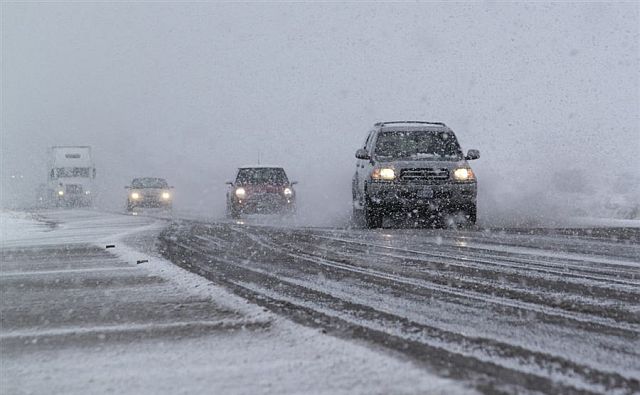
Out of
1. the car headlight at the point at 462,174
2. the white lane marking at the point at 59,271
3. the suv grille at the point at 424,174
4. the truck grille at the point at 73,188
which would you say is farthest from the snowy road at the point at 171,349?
the truck grille at the point at 73,188

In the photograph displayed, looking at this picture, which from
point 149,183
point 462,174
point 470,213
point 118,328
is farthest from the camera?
point 149,183

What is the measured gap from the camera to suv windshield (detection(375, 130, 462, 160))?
13055 mm

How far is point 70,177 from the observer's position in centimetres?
3994

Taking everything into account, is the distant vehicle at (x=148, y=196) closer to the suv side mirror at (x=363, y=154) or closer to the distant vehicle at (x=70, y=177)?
the distant vehicle at (x=70, y=177)

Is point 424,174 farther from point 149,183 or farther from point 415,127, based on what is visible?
point 149,183

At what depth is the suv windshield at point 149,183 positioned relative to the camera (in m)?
31.2

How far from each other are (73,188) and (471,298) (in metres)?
38.5

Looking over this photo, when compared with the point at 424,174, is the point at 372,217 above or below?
below

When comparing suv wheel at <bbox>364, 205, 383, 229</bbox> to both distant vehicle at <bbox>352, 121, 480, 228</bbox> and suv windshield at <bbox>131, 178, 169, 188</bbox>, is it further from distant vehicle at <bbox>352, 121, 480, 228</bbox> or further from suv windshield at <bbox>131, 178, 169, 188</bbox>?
suv windshield at <bbox>131, 178, 169, 188</bbox>

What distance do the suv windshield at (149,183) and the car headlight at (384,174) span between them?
20324 mm

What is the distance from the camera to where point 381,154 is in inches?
Result: 516

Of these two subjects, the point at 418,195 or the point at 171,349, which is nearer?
the point at 171,349

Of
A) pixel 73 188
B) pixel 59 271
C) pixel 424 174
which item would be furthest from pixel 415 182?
pixel 73 188

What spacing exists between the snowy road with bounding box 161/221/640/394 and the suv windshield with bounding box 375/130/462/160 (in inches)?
160
